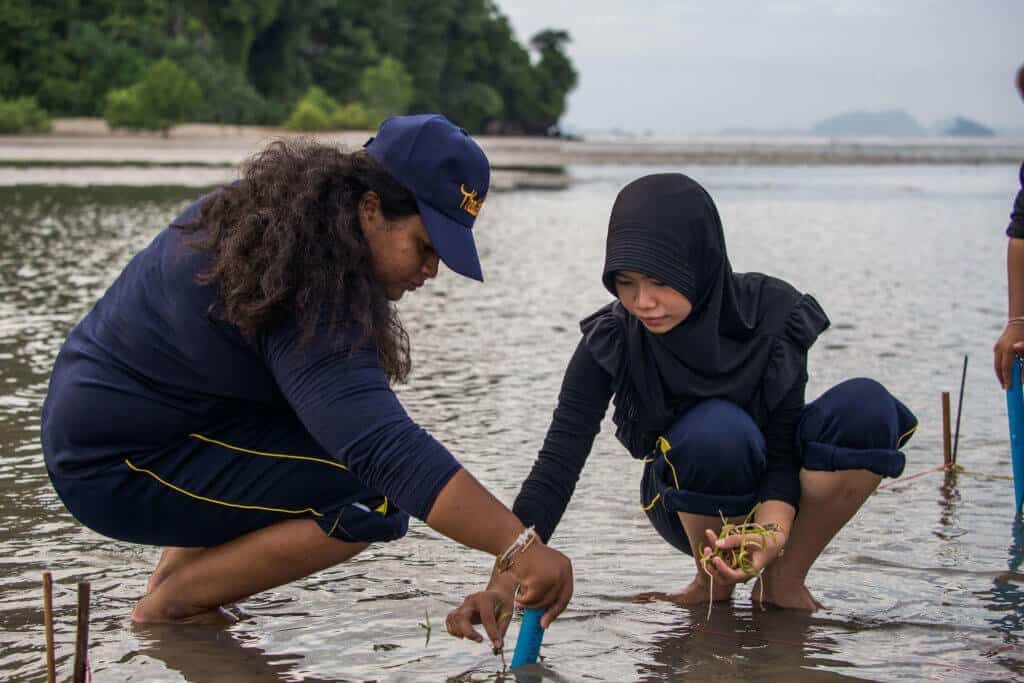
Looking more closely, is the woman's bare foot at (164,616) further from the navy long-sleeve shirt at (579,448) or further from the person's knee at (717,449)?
the person's knee at (717,449)

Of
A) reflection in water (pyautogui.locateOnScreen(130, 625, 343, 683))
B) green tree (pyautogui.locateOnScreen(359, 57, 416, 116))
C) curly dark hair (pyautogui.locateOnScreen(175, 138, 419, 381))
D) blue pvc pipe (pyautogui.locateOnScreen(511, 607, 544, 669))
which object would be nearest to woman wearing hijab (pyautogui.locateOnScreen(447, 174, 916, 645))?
blue pvc pipe (pyautogui.locateOnScreen(511, 607, 544, 669))

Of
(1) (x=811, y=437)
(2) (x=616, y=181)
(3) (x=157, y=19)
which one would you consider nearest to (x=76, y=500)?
(1) (x=811, y=437)

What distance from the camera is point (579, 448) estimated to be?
3006mm

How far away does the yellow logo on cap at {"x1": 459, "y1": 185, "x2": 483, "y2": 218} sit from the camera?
2617mm

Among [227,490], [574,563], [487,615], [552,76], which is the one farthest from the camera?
[552,76]

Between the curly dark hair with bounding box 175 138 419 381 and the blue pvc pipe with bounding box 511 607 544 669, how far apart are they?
26.4 inches

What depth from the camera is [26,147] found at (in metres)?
41.4

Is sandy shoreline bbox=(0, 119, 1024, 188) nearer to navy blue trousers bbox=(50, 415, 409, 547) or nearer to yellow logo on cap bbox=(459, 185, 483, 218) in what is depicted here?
navy blue trousers bbox=(50, 415, 409, 547)

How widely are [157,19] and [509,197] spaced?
42.1 m

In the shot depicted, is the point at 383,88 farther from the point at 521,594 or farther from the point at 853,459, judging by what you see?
the point at 521,594

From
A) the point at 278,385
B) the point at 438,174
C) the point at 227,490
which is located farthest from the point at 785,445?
the point at 227,490

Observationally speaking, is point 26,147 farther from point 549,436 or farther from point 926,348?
point 549,436

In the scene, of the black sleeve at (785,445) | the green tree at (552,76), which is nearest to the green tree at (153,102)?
the black sleeve at (785,445)

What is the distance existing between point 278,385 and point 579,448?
30.1 inches
